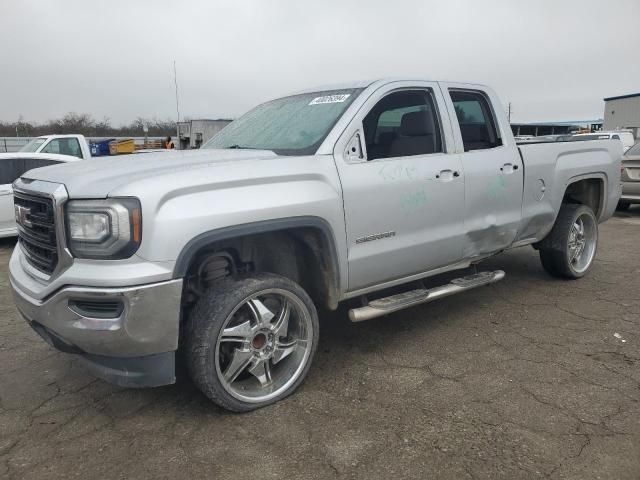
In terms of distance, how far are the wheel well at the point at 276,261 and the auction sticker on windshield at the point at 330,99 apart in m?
1.08

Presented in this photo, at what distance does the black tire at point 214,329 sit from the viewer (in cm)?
290

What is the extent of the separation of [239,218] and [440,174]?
1.73 metres

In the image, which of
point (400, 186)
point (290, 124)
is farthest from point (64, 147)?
point (400, 186)

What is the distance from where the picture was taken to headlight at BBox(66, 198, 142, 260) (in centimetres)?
260

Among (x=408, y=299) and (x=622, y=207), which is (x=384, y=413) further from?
(x=622, y=207)

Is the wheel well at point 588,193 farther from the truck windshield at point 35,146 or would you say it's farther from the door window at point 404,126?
the truck windshield at point 35,146

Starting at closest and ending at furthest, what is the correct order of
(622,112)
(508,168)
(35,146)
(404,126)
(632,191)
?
(404,126) < (508,168) < (632,191) < (35,146) < (622,112)

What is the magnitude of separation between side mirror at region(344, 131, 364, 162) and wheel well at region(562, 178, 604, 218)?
3198 millimetres

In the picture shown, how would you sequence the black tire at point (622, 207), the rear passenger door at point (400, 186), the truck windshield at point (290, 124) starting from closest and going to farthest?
the rear passenger door at point (400, 186), the truck windshield at point (290, 124), the black tire at point (622, 207)

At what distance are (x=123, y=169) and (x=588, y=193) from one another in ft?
16.3

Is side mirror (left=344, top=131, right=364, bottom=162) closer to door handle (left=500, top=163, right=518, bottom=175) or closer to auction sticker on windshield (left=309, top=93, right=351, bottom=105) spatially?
auction sticker on windshield (left=309, top=93, right=351, bottom=105)

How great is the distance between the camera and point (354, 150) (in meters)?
3.53

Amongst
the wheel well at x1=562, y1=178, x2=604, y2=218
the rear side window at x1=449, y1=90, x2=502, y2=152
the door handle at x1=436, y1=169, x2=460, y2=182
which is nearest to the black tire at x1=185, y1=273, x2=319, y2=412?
the door handle at x1=436, y1=169, x2=460, y2=182

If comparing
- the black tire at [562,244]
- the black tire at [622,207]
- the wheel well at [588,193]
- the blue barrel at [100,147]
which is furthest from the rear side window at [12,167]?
the blue barrel at [100,147]
